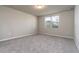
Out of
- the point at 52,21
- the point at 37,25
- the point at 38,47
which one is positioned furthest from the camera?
the point at 37,25

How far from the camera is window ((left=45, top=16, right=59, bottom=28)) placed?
6672 millimetres

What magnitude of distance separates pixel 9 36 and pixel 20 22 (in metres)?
1.44

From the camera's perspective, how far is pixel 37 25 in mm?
8383

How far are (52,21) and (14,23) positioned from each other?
3.25 m

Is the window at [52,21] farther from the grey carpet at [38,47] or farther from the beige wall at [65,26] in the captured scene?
the grey carpet at [38,47]

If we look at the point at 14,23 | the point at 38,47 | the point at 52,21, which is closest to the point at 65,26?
the point at 52,21

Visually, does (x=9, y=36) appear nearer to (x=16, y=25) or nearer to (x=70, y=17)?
(x=16, y=25)

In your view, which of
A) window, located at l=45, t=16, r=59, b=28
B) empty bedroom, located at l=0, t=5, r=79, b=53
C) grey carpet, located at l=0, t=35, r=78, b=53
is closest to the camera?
grey carpet, located at l=0, t=35, r=78, b=53

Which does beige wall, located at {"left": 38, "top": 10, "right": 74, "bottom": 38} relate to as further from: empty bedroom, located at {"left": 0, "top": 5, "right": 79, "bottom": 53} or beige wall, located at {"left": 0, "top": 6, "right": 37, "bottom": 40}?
beige wall, located at {"left": 0, "top": 6, "right": 37, "bottom": 40}

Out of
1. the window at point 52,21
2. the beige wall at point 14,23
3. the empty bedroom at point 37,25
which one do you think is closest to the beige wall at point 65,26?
the empty bedroom at point 37,25

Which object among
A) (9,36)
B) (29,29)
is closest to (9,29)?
(9,36)

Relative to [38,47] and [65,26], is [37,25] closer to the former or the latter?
[65,26]

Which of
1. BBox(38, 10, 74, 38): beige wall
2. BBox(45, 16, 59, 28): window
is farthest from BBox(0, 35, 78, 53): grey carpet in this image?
BBox(45, 16, 59, 28): window

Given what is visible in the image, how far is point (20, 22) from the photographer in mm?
6223
